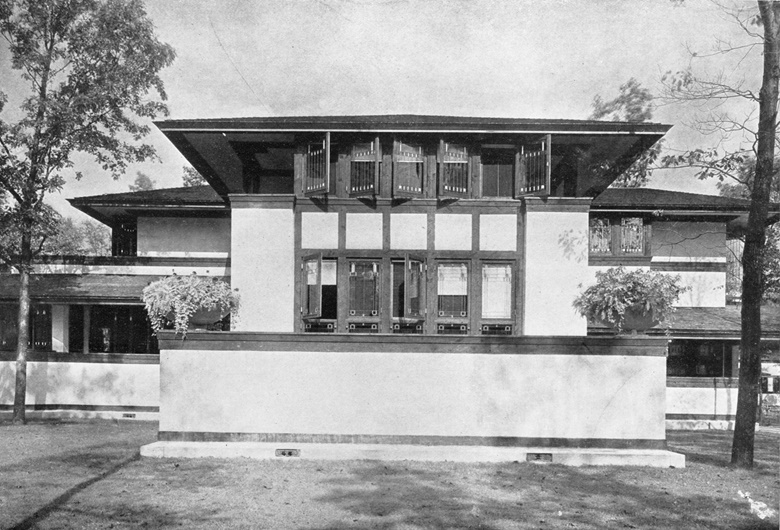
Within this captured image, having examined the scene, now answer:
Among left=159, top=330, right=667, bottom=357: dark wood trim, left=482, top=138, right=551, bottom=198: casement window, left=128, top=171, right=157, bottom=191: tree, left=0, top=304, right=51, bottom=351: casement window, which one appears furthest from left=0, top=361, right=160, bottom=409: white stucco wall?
left=128, top=171, right=157, bottom=191: tree

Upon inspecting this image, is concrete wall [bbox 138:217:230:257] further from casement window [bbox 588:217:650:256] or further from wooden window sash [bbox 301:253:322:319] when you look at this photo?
casement window [bbox 588:217:650:256]

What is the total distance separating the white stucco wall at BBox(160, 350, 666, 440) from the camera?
38.7 feet

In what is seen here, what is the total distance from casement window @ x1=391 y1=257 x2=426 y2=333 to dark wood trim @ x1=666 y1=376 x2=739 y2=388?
32.1ft

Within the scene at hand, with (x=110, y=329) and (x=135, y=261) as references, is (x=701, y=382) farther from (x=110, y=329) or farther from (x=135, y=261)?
(x=110, y=329)

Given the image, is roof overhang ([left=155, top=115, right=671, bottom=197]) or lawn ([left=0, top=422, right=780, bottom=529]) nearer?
lawn ([left=0, top=422, right=780, bottom=529])

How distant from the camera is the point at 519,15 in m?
13.1

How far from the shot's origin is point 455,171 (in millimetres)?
14641

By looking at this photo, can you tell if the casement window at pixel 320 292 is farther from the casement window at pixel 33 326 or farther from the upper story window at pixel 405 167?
the casement window at pixel 33 326

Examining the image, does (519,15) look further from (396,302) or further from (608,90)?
(608,90)

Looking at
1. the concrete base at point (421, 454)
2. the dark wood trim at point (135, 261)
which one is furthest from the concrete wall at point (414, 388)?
the dark wood trim at point (135, 261)

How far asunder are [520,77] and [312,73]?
568cm

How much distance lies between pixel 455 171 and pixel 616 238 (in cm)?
759

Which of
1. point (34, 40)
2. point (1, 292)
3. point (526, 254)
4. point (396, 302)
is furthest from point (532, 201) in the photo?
point (1, 292)

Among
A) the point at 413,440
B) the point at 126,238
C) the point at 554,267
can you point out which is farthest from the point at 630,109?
the point at 126,238
